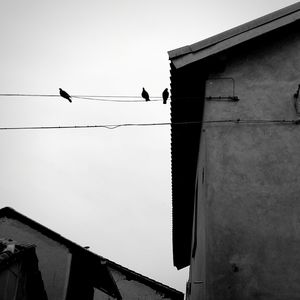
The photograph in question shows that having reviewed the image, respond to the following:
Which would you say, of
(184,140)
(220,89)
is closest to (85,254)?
(184,140)

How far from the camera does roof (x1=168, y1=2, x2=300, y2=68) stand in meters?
6.36

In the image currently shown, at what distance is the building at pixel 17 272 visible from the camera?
504 cm

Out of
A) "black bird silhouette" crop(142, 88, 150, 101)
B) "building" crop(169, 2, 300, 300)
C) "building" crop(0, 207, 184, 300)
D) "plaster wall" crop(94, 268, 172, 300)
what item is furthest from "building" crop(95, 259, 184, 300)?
"black bird silhouette" crop(142, 88, 150, 101)

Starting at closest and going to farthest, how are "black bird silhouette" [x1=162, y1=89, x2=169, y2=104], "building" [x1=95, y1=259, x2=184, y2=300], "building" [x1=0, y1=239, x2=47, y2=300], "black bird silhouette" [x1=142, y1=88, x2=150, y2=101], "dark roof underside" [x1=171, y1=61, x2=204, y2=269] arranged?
1. "building" [x1=0, y1=239, x2=47, y2=300]
2. "black bird silhouette" [x1=162, y1=89, x2=169, y2=104]
3. "dark roof underside" [x1=171, y1=61, x2=204, y2=269]
4. "black bird silhouette" [x1=142, y1=88, x2=150, y2=101]
5. "building" [x1=95, y1=259, x2=184, y2=300]

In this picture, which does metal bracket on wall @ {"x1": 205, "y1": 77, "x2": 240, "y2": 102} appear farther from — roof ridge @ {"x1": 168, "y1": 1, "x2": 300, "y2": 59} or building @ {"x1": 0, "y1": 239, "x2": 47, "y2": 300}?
building @ {"x1": 0, "y1": 239, "x2": 47, "y2": 300}

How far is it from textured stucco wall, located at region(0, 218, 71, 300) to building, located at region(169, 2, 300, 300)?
4949mm

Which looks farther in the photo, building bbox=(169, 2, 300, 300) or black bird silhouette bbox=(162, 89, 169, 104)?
black bird silhouette bbox=(162, 89, 169, 104)

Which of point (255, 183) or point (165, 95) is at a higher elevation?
point (165, 95)

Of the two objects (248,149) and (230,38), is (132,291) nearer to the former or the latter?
(248,149)

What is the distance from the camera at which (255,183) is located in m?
5.54

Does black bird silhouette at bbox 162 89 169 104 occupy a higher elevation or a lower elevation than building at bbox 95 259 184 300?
higher

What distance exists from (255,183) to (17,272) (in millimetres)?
4154

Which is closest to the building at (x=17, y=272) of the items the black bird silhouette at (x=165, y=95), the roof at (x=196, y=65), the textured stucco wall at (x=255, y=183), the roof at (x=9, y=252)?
the roof at (x=9, y=252)

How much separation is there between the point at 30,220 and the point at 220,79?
24.5 ft
